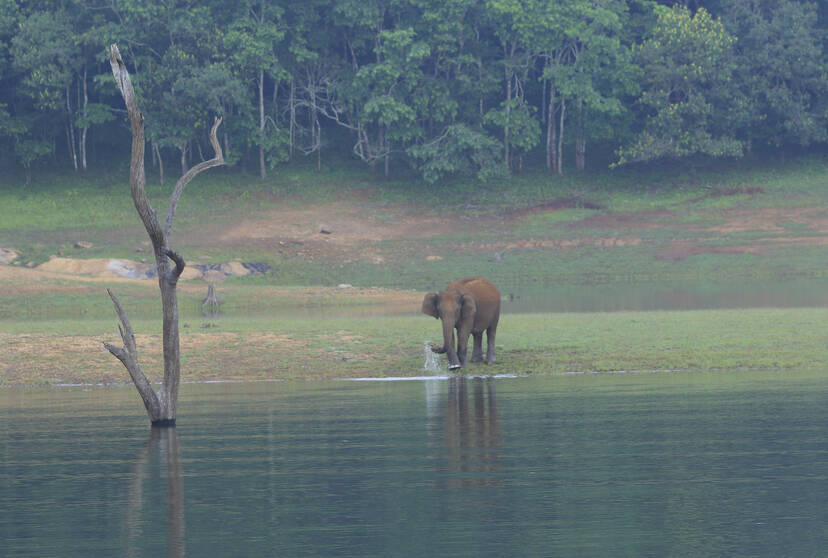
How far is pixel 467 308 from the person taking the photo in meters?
23.9

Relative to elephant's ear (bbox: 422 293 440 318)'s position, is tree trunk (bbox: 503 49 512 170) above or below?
above

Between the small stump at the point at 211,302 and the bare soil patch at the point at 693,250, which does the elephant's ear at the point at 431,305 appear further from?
the bare soil patch at the point at 693,250

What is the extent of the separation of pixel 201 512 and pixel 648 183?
5945 cm

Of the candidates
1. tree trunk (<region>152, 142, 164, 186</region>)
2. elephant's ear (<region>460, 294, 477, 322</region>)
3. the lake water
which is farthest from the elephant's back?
tree trunk (<region>152, 142, 164, 186</region>)

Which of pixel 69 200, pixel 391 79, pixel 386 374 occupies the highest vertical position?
pixel 391 79

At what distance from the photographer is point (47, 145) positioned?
69.2m

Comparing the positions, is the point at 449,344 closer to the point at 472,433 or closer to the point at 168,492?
the point at 472,433

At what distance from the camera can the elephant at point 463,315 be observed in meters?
23.4

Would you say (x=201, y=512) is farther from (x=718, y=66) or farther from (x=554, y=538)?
(x=718, y=66)

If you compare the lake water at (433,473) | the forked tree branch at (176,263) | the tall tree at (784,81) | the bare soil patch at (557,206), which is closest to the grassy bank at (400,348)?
the lake water at (433,473)

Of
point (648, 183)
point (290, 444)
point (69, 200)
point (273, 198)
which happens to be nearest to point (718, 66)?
point (648, 183)

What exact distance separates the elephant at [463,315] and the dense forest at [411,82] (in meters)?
42.1

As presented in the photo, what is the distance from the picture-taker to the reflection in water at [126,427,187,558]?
10.2 meters

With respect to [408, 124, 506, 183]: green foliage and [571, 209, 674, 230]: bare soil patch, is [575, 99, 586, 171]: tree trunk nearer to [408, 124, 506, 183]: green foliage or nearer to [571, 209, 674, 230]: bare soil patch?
[408, 124, 506, 183]: green foliage
